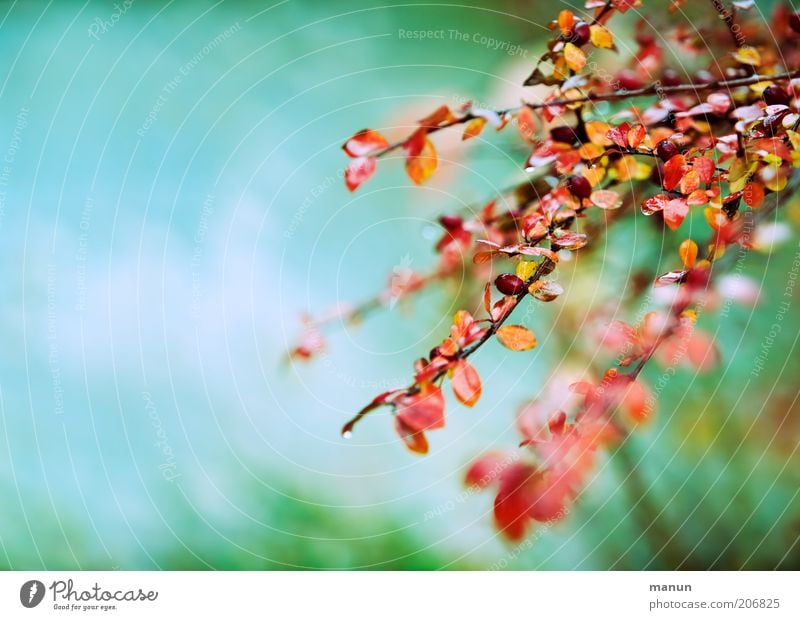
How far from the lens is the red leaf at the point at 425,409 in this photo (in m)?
0.76

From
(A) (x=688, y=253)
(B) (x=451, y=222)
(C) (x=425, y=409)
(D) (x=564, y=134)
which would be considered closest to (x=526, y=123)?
(D) (x=564, y=134)

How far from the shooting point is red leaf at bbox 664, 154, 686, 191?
2.47 ft

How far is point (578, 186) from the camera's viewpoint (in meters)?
0.76

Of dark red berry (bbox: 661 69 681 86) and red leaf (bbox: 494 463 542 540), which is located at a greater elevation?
dark red berry (bbox: 661 69 681 86)

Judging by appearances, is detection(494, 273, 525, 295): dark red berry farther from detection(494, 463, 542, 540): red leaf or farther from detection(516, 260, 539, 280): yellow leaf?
detection(494, 463, 542, 540): red leaf

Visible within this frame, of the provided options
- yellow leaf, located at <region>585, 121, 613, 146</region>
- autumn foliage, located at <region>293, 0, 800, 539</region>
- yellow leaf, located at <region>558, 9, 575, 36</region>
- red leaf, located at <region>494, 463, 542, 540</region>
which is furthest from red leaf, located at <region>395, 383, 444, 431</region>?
yellow leaf, located at <region>558, 9, 575, 36</region>

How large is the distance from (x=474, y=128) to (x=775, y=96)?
36cm

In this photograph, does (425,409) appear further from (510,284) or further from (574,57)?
(574,57)

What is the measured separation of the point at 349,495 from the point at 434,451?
113 mm

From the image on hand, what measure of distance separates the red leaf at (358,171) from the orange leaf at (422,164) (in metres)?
0.04

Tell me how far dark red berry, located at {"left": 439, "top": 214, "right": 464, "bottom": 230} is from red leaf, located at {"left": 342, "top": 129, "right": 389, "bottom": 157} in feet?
0.37
